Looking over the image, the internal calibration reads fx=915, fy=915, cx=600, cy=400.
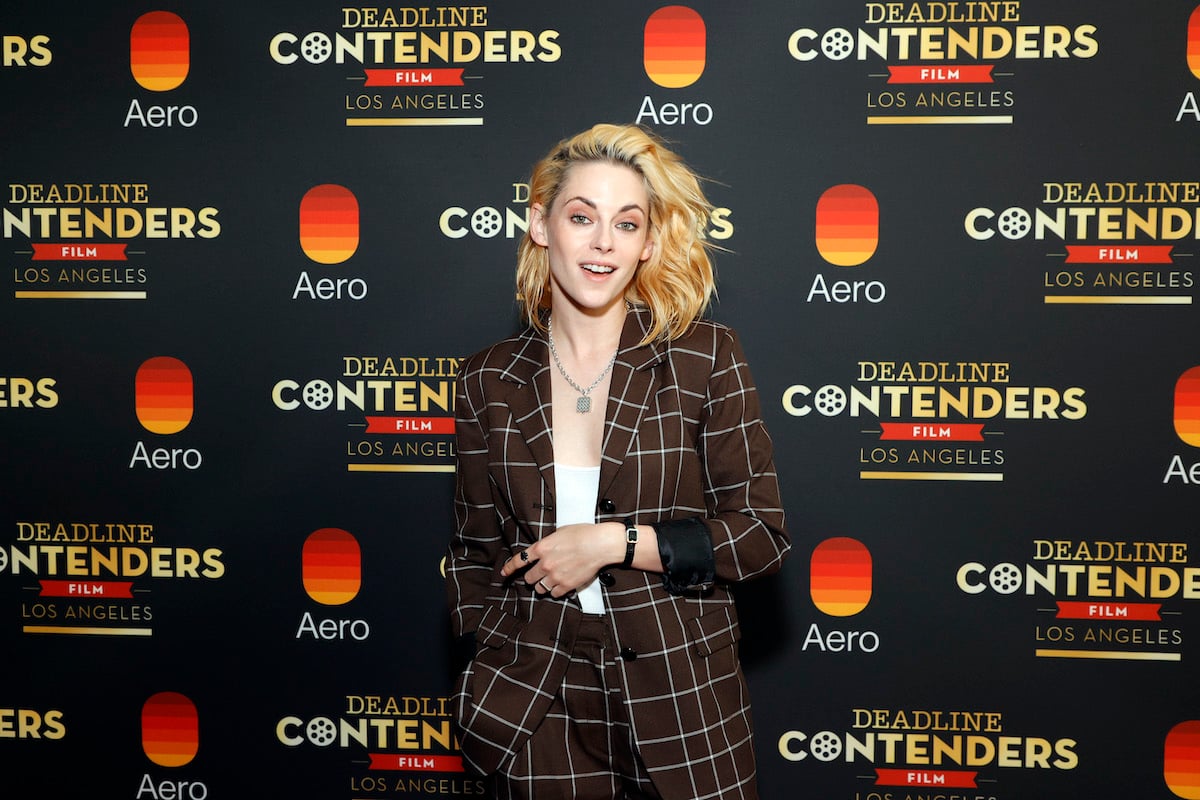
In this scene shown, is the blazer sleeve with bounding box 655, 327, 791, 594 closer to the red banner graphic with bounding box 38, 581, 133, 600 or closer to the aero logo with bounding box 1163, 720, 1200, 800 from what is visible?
the aero logo with bounding box 1163, 720, 1200, 800

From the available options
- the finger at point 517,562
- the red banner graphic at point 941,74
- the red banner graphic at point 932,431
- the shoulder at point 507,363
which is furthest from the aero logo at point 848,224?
the finger at point 517,562

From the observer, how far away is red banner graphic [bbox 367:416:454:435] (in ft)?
8.12

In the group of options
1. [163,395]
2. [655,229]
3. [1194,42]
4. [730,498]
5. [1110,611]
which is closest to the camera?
[730,498]

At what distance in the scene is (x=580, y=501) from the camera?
1.63 m

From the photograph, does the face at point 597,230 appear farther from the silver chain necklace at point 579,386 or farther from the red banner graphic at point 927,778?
the red banner graphic at point 927,778

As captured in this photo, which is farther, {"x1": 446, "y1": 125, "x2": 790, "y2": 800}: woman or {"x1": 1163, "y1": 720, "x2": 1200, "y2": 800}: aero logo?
{"x1": 1163, "y1": 720, "x2": 1200, "y2": 800}: aero logo

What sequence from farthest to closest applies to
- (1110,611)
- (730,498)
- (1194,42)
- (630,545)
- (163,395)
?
(163,395)
(1110,611)
(1194,42)
(730,498)
(630,545)

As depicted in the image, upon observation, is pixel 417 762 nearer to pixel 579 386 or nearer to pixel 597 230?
pixel 579 386

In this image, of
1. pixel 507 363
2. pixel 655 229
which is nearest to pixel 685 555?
pixel 507 363

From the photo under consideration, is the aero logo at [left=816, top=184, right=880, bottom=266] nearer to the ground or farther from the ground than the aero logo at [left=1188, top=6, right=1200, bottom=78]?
nearer to the ground

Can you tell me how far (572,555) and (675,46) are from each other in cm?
143

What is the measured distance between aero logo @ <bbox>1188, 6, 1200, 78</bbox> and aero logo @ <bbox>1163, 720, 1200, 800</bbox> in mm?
1669

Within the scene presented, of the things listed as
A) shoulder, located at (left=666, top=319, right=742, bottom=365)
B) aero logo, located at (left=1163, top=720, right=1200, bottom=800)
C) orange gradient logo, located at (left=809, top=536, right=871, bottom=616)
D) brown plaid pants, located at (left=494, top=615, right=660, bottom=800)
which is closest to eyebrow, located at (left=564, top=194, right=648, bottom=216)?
shoulder, located at (left=666, top=319, right=742, bottom=365)

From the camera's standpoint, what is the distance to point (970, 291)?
235cm
